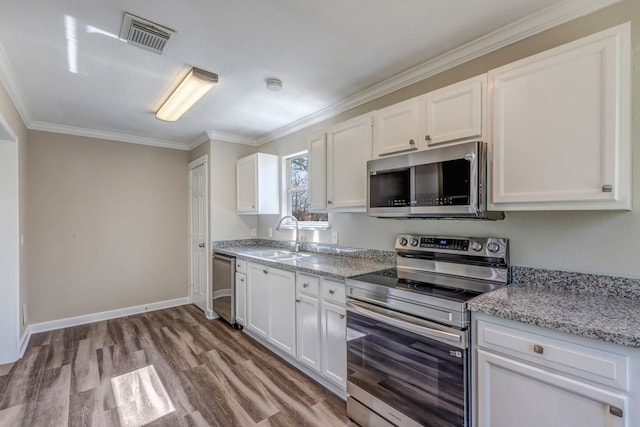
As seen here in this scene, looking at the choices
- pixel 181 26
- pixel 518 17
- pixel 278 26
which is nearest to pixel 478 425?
pixel 518 17

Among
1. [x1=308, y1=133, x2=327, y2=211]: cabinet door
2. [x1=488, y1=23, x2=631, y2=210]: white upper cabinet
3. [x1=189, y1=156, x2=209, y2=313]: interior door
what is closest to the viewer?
[x1=488, y1=23, x2=631, y2=210]: white upper cabinet

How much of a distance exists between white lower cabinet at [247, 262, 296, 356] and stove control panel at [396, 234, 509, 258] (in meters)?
0.98

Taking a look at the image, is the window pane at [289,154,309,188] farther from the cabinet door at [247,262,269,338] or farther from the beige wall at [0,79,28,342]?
the beige wall at [0,79,28,342]

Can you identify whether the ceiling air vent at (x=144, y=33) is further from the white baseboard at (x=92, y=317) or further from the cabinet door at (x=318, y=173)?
the white baseboard at (x=92, y=317)

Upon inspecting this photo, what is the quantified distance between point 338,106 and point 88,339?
12.2 ft

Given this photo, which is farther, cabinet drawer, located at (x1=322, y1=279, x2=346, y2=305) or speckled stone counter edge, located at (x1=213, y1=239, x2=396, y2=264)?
speckled stone counter edge, located at (x1=213, y1=239, x2=396, y2=264)

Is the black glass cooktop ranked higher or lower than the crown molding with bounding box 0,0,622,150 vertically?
lower

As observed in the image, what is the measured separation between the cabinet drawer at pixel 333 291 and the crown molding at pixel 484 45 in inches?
65.3

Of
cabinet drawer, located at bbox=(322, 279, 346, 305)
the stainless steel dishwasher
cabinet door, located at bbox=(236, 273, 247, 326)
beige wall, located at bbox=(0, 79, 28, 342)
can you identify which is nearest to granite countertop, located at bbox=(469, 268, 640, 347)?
cabinet drawer, located at bbox=(322, 279, 346, 305)

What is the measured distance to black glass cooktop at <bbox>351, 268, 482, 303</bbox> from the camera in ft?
5.33

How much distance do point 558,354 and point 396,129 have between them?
1.58 m

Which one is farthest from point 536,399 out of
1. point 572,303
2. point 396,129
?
point 396,129

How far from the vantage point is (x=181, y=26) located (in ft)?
5.92

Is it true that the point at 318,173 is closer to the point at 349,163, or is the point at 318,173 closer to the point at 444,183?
the point at 349,163
